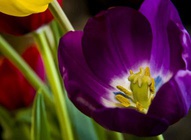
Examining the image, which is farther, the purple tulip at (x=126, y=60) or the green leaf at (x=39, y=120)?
the green leaf at (x=39, y=120)

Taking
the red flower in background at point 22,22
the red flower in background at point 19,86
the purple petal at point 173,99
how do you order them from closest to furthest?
the purple petal at point 173,99, the red flower in background at point 22,22, the red flower in background at point 19,86

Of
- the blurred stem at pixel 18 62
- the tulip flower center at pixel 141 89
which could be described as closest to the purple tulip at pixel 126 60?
the tulip flower center at pixel 141 89

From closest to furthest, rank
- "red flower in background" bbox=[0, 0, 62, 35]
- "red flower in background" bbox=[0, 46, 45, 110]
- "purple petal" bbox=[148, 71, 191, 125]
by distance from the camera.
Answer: "purple petal" bbox=[148, 71, 191, 125] → "red flower in background" bbox=[0, 0, 62, 35] → "red flower in background" bbox=[0, 46, 45, 110]

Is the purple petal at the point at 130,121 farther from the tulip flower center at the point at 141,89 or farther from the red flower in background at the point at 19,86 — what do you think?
the red flower in background at the point at 19,86

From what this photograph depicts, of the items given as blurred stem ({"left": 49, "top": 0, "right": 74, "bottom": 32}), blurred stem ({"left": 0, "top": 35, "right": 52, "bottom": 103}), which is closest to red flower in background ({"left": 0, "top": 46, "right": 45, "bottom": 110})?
blurred stem ({"left": 0, "top": 35, "right": 52, "bottom": 103})

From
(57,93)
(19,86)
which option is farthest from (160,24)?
(19,86)

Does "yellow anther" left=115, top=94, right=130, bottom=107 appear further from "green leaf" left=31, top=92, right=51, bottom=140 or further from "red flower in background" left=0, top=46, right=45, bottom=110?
"red flower in background" left=0, top=46, right=45, bottom=110

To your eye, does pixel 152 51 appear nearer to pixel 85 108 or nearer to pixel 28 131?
pixel 85 108
